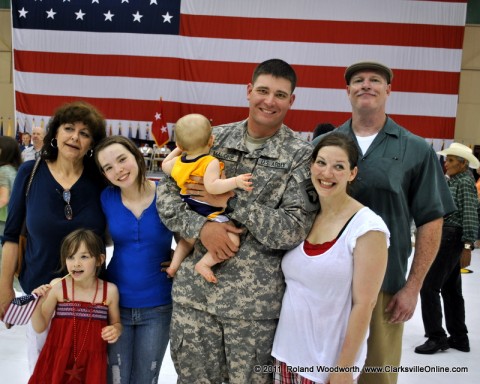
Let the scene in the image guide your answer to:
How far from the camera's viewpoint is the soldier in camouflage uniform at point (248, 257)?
1.84 m

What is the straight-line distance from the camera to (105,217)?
7.18 ft

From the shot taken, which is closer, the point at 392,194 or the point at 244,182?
the point at 244,182

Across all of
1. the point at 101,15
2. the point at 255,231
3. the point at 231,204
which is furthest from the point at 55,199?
the point at 101,15

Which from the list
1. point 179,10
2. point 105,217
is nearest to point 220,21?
point 179,10

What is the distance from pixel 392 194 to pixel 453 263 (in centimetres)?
220

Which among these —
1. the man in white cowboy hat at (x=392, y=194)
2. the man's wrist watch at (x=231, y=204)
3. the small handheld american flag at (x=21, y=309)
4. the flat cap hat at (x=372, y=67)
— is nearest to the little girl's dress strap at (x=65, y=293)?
the small handheld american flag at (x=21, y=309)

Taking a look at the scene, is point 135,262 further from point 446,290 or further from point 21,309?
point 446,290

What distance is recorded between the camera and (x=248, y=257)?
1874 mm

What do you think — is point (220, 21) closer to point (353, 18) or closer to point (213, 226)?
point (353, 18)

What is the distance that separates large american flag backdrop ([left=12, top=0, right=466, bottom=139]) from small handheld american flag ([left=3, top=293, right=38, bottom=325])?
896 centimetres

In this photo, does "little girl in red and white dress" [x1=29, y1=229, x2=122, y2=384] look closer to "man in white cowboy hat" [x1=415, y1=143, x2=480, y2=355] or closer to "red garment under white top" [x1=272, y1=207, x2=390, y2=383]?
"red garment under white top" [x1=272, y1=207, x2=390, y2=383]

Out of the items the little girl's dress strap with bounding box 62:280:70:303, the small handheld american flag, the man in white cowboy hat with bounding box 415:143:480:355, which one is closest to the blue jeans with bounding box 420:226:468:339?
the man in white cowboy hat with bounding box 415:143:480:355

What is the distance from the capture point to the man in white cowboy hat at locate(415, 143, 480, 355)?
3928 mm

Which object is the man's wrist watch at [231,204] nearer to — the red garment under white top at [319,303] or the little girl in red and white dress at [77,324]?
the red garment under white top at [319,303]
